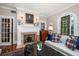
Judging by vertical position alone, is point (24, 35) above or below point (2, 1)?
below

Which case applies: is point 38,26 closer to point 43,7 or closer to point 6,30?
point 43,7

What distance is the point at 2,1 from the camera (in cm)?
224

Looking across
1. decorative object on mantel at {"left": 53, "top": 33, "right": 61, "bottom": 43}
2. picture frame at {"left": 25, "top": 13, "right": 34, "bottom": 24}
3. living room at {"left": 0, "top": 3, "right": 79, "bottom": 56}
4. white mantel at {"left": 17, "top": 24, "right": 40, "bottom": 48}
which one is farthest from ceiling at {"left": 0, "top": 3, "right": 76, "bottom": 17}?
decorative object on mantel at {"left": 53, "top": 33, "right": 61, "bottom": 43}

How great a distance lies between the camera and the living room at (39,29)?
2209 millimetres

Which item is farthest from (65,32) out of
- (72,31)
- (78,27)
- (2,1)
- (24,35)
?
(2,1)

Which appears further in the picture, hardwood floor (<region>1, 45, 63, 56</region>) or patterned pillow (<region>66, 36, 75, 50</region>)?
hardwood floor (<region>1, 45, 63, 56</region>)

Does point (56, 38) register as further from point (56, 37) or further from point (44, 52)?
point (44, 52)

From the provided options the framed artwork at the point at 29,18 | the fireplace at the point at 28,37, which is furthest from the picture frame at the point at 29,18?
the fireplace at the point at 28,37

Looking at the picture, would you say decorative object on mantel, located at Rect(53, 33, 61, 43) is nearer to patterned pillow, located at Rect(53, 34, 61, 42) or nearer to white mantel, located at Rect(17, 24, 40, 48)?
patterned pillow, located at Rect(53, 34, 61, 42)

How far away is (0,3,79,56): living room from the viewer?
2.21 meters

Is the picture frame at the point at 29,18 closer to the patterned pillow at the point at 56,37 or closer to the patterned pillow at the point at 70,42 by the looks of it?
the patterned pillow at the point at 56,37

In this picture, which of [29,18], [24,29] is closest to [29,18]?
[29,18]

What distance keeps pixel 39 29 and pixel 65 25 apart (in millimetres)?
575

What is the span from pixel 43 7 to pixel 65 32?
0.72 metres
